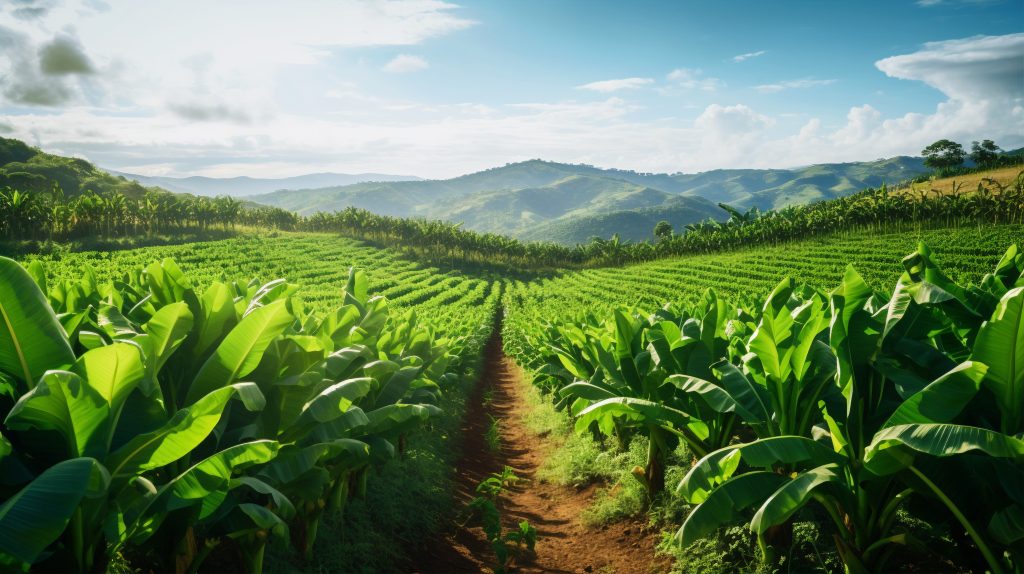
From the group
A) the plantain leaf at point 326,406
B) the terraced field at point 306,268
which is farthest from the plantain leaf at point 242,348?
the terraced field at point 306,268

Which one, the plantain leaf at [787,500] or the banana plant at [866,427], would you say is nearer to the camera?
the banana plant at [866,427]

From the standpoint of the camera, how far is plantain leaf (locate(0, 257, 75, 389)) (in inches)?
109

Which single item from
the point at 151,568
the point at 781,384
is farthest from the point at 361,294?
the point at 781,384

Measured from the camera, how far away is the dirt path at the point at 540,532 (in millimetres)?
5332

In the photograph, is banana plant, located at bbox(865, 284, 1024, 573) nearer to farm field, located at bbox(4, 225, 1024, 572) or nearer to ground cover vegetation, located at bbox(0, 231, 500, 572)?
farm field, located at bbox(4, 225, 1024, 572)

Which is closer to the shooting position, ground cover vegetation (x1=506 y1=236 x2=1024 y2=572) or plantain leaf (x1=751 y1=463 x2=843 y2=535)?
ground cover vegetation (x1=506 y1=236 x2=1024 y2=572)

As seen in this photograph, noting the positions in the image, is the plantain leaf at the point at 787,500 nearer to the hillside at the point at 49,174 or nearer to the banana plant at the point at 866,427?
the banana plant at the point at 866,427

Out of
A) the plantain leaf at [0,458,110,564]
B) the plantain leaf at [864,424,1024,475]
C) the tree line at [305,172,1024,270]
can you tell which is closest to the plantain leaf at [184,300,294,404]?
the plantain leaf at [0,458,110,564]

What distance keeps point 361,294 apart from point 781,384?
16.6ft

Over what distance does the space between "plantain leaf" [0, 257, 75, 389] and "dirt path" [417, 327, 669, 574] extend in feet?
12.2

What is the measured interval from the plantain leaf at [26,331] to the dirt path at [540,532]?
3.71 meters

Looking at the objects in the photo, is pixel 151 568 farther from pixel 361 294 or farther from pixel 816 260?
pixel 816 260

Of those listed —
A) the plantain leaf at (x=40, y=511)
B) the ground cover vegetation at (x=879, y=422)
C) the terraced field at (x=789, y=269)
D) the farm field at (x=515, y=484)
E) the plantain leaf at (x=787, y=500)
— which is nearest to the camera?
the plantain leaf at (x=40, y=511)

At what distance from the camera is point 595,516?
247 inches
